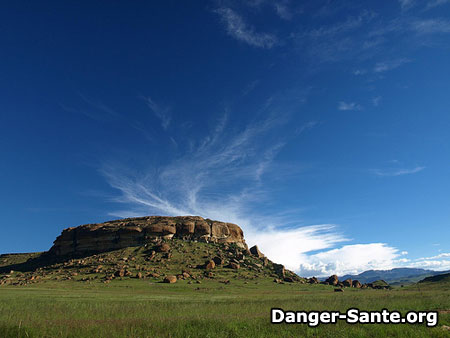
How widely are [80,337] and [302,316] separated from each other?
9918mm

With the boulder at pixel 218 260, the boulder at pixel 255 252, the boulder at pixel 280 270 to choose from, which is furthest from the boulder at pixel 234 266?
the boulder at pixel 255 252

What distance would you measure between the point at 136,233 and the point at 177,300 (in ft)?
307

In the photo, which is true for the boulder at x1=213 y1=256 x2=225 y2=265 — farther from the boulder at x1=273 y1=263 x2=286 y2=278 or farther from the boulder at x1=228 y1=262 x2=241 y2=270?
the boulder at x1=273 y1=263 x2=286 y2=278

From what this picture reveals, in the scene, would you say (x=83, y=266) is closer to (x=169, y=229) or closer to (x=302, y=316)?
(x=169, y=229)

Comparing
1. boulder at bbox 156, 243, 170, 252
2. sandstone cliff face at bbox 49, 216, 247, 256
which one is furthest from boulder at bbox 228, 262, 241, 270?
sandstone cliff face at bbox 49, 216, 247, 256

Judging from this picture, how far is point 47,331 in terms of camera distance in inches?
418

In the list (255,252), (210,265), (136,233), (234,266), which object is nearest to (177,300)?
(210,265)

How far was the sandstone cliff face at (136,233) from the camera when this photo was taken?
4823 inches

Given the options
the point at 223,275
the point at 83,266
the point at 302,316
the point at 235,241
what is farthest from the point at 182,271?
the point at 302,316

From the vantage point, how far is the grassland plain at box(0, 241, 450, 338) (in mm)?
11414

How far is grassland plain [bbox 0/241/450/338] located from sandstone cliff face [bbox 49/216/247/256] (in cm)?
827

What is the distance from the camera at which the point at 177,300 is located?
3512 centimetres

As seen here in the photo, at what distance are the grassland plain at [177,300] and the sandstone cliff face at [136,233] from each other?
827 cm

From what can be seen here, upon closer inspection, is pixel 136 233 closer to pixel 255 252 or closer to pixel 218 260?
pixel 218 260
